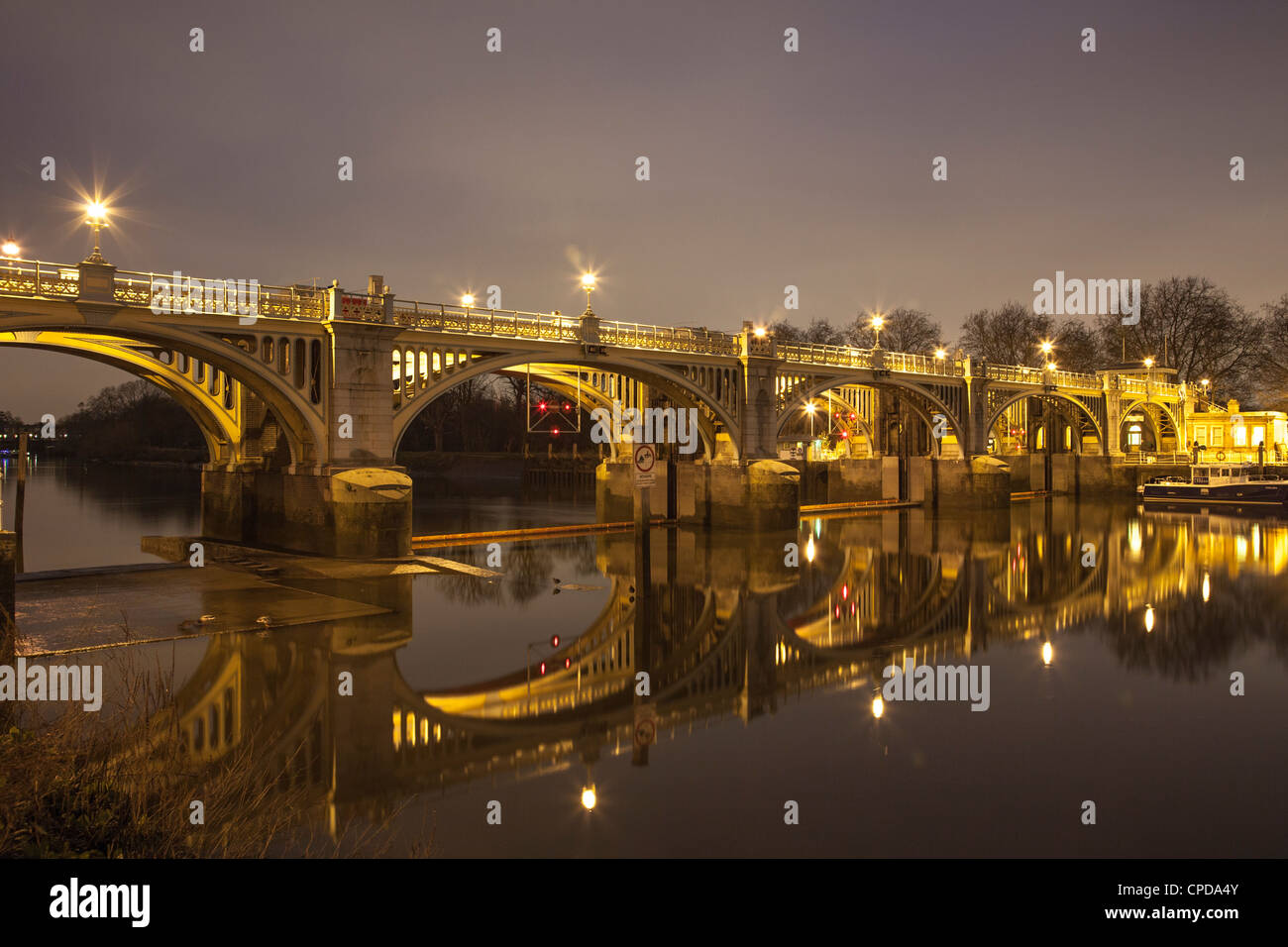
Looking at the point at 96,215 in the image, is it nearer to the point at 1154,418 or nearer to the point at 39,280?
the point at 39,280

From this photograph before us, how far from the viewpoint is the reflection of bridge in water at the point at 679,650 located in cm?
1167

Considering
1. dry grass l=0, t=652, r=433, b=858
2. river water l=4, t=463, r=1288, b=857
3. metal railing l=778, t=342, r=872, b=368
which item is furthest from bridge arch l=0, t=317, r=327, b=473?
metal railing l=778, t=342, r=872, b=368

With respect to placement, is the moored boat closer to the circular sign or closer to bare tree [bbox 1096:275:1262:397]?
bare tree [bbox 1096:275:1262:397]

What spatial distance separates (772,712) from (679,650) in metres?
4.52

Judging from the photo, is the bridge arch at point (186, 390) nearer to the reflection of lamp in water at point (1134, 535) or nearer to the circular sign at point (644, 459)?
the circular sign at point (644, 459)

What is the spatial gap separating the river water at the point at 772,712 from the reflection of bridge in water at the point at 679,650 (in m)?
0.08

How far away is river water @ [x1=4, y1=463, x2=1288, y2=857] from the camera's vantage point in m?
9.41

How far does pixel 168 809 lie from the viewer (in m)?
7.59

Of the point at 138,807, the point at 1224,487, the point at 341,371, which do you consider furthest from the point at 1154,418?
the point at 138,807

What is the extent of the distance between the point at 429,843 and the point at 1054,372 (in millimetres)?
65274

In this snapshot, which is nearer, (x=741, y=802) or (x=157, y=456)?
Result: (x=741, y=802)

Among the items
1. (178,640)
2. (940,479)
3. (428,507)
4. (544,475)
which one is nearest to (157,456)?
(544,475)

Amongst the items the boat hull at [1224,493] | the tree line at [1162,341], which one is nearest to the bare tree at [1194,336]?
the tree line at [1162,341]
